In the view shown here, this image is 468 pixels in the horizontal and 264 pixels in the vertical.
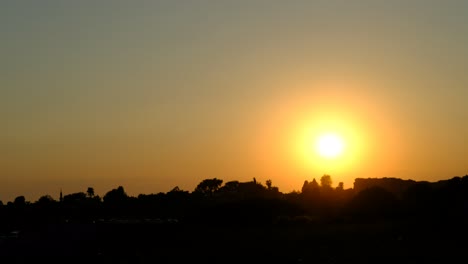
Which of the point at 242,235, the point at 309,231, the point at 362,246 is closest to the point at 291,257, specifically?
the point at 362,246

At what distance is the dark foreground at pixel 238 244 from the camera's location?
187 feet

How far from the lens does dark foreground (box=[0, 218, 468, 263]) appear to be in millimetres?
57125

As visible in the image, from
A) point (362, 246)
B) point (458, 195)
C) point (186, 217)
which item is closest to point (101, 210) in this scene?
point (186, 217)

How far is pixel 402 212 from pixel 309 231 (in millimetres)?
23874

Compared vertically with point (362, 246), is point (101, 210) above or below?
above

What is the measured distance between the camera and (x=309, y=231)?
78688 millimetres

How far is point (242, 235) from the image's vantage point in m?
73.4

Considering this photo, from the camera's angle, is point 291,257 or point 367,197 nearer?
point 291,257

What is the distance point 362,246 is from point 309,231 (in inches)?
633

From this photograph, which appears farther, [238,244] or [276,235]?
[276,235]

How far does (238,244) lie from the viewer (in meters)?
66.4

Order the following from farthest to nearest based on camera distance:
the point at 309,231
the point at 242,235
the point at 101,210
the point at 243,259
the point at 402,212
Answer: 1. the point at 101,210
2. the point at 402,212
3. the point at 309,231
4. the point at 242,235
5. the point at 243,259

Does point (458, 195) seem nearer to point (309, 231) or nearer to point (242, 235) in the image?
point (309, 231)

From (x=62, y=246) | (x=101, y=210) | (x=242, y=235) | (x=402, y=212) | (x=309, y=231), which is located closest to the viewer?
(x=62, y=246)
